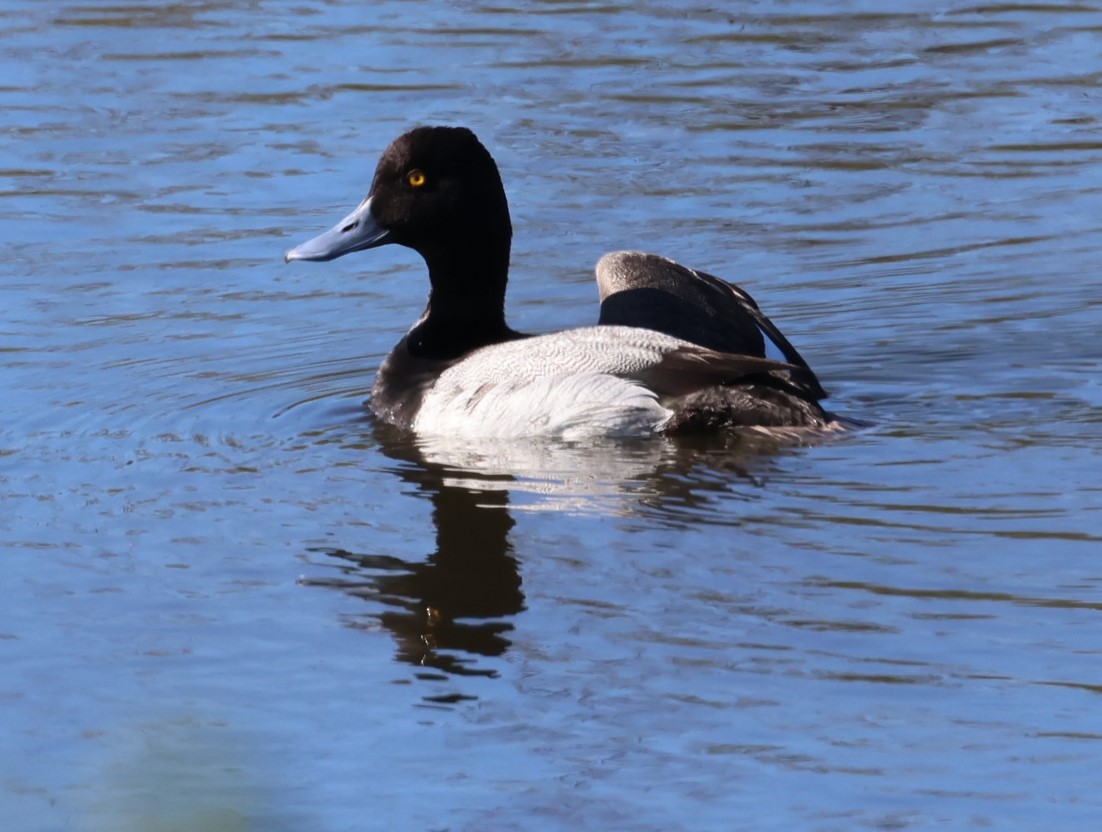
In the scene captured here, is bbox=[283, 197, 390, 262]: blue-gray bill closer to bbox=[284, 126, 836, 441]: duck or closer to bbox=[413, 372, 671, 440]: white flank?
bbox=[284, 126, 836, 441]: duck

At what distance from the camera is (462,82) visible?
46.6 feet

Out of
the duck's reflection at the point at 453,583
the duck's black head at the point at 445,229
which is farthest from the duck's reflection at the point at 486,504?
the duck's black head at the point at 445,229

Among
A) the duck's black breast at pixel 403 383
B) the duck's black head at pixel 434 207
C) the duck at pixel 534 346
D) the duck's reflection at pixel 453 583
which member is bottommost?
the duck's reflection at pixel 453 583

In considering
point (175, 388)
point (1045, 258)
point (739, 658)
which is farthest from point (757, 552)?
point (1045, 258)

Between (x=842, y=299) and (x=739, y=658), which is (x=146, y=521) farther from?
(x=842, y=299)

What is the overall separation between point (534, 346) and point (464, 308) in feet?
2.52

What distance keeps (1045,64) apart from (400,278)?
19.9ft

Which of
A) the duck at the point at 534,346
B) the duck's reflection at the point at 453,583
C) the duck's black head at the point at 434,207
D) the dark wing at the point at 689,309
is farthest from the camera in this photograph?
the duck's black head at the point at 434,207

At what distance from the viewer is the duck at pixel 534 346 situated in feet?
25.8

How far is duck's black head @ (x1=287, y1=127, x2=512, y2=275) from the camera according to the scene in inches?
347

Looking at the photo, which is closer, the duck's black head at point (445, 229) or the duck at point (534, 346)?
the duck at point (534, 346)

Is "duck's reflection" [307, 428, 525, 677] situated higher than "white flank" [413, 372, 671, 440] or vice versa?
"white flank" [413, 372, 671, 440]

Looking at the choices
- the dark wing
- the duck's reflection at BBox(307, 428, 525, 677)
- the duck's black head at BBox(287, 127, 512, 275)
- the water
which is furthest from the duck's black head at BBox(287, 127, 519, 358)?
the duck's reflection at BBox(307, 428, 525, 677)

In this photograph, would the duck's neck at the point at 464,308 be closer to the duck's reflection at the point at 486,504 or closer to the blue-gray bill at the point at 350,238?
the blue-gray bill at the point at 350,238
